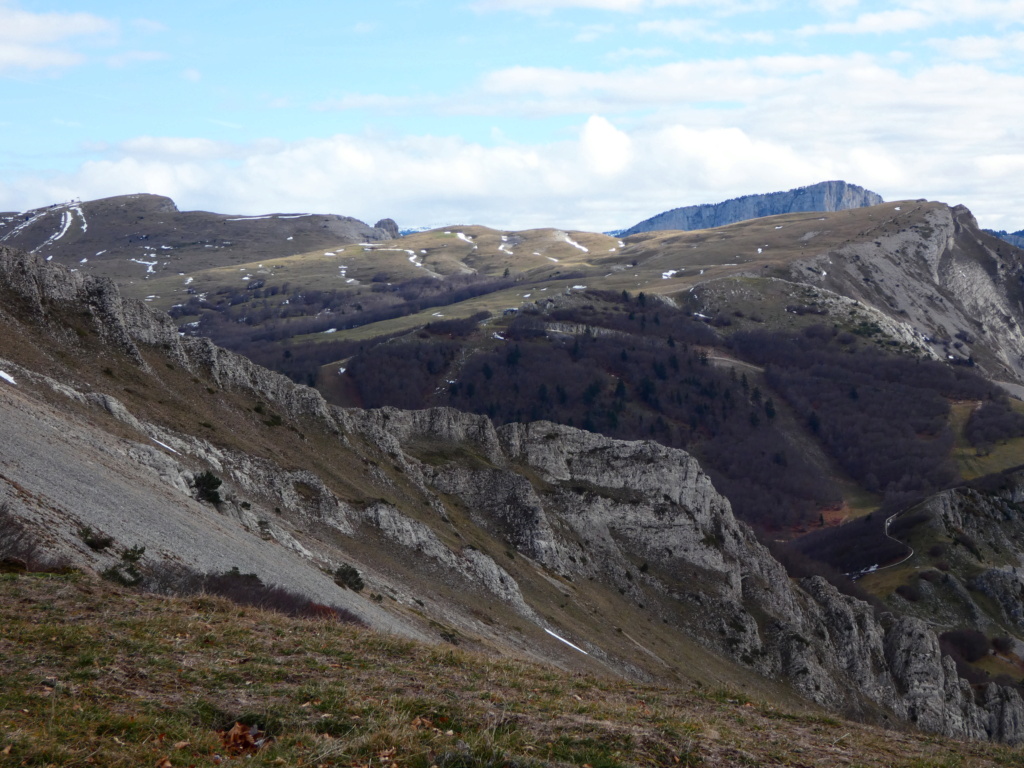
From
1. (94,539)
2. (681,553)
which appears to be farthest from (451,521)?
(94,539)

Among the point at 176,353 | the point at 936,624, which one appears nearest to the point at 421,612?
the point at 176,353

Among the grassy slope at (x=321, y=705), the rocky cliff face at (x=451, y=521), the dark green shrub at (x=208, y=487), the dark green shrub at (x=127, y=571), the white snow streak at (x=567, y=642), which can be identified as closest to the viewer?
the grassy slope at (x=321, y=705)

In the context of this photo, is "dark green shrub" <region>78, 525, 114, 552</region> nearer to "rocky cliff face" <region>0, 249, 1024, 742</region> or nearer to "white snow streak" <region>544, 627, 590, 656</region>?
"rocky cliff face" <region>0, 249, 1024, 742</region>

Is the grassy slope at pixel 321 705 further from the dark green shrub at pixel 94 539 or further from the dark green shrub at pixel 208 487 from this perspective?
the dark green shrub at pixel 208 487

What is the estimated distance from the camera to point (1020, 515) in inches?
4702

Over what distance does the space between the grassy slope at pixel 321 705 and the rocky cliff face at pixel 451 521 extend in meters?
8.65

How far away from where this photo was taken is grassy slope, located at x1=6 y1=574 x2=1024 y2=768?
12039 millimetres

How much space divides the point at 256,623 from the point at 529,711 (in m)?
7.63

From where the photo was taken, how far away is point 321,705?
14.1 m

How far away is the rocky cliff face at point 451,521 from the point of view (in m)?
33.3

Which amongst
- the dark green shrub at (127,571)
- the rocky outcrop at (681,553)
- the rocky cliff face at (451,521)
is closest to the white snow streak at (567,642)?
the rocky cliff face at (451,521)

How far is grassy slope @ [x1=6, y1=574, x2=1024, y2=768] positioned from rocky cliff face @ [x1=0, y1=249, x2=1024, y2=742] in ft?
28.4

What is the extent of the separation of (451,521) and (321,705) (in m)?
40.0

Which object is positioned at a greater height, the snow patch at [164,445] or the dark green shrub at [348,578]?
the snow patch at [164,445]
